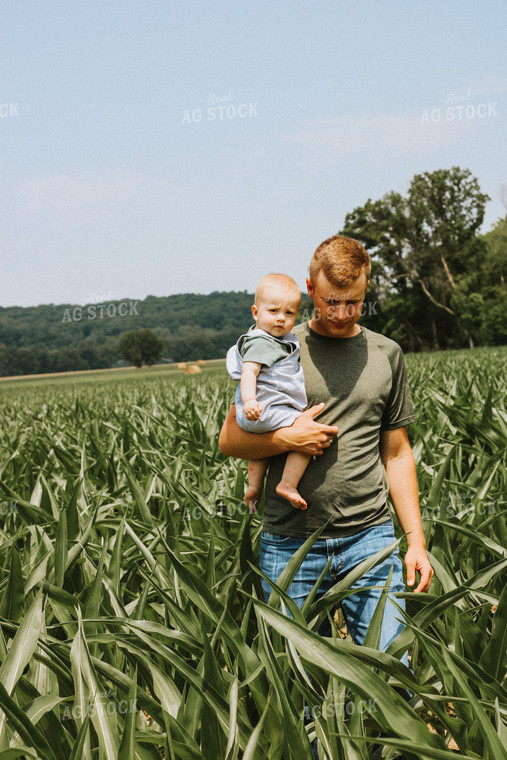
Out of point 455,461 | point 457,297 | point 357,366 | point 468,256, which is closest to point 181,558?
point 357,366

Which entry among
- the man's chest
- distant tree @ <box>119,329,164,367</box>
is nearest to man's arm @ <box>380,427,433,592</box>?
the man's chest

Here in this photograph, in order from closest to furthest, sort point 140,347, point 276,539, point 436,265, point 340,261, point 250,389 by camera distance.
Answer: point 340,261
point 250,389
point 276,539
point 436,265
point 140,347

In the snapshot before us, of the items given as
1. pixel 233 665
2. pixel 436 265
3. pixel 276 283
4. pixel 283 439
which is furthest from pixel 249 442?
pixel 436 265

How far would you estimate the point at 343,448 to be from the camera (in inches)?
71.8

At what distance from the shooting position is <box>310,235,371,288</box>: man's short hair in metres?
1.64

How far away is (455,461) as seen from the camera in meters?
3.59

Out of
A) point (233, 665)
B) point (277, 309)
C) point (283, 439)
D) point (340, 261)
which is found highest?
point (340, 261)

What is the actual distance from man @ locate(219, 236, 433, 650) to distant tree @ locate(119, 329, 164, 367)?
4300 inches

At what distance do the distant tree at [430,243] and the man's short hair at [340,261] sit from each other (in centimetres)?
4980

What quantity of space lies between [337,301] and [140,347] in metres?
110

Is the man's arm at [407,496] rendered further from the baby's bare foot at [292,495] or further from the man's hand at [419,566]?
the baby's bare foot at [292,495]

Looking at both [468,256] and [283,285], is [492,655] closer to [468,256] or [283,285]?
[283,285]

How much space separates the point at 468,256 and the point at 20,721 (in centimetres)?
5383

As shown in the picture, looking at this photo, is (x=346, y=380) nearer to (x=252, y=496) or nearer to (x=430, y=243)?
(x=252, y=496)
